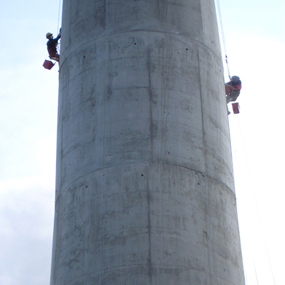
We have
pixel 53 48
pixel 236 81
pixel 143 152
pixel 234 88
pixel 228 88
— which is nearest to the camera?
pixel 143 152

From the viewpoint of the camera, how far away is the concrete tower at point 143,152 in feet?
69.6

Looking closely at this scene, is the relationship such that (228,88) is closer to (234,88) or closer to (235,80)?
(234,88)

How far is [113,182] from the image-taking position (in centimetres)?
2205

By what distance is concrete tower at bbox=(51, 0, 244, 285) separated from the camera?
2122 cm

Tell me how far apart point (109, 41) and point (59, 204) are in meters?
5.00

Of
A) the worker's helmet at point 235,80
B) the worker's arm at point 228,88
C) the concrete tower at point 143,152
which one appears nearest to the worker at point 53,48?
the concrete tower at point 143,152

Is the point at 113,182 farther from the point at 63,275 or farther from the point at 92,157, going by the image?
the point at 63,275

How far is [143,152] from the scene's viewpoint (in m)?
22.4

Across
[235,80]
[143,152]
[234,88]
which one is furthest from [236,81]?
[143,152]

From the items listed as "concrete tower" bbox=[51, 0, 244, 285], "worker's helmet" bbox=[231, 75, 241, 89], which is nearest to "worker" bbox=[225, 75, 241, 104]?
"worker's helmet" bbox=[231, 75, 241, 89]

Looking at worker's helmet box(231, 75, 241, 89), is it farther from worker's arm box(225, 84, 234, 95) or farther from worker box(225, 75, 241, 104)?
worker's arm box(225, 84, 234, 95)

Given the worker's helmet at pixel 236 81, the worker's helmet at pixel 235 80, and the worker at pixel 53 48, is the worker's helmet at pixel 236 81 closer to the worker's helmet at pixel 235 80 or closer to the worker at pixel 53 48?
the worker's helmet at pixel 235 80

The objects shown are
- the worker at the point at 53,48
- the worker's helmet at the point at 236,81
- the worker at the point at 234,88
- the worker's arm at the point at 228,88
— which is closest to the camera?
the worker's arm at the point at 228,88

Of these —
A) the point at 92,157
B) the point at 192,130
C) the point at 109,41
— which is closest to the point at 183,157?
the point at 192,130
